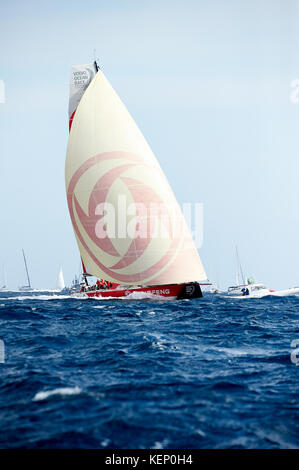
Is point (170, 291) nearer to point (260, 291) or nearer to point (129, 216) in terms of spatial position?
point (129, 216)

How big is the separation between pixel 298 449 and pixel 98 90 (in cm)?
3239

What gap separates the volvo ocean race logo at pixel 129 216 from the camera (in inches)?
1252

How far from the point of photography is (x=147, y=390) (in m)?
9.40

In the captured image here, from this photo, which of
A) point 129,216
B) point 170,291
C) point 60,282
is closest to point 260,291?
point 170,291

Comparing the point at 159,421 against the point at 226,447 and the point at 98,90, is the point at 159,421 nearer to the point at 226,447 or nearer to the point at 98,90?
the point at 226,447

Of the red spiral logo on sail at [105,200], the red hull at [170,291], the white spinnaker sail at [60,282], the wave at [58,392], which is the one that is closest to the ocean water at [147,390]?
the wave at [58,392]

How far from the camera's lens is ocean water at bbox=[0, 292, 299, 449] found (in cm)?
700

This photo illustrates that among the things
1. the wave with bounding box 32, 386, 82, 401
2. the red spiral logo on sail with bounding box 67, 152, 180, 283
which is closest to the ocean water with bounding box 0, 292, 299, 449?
the wave with bounding box 32, 386, 82, 401

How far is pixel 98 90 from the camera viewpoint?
3450 centimetres

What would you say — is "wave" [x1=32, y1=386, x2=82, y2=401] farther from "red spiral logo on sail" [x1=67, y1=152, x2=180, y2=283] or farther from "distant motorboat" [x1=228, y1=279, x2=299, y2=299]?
"distant motorboat" [x1=228, y1=279, x2=299, y2=299]

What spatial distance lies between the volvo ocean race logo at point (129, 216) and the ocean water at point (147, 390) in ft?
48.1

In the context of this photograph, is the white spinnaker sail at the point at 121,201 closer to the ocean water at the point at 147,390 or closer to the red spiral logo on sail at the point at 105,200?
the red spiral logo on sail at the point at 105,200

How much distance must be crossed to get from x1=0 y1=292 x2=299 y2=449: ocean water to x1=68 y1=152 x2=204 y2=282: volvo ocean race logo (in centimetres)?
1467

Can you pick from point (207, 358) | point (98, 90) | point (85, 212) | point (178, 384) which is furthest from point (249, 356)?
point (98, 90)
